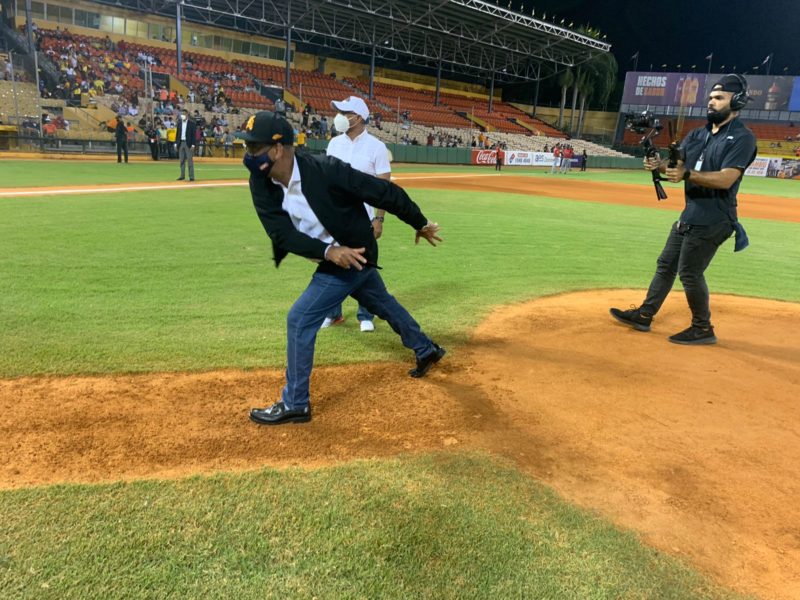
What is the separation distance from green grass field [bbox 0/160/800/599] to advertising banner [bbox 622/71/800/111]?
56585 mm

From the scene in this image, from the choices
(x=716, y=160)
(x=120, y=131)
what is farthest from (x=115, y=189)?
(x=716, y=160)

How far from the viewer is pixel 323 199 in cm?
319

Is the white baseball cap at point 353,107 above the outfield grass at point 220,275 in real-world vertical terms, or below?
above

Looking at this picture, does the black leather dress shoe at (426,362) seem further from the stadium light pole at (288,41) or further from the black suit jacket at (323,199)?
the stadium light pole at (288,41)

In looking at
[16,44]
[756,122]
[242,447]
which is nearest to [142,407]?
[242,447]

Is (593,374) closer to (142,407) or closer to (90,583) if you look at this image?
(142,407)

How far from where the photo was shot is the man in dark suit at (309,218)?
3072 mm

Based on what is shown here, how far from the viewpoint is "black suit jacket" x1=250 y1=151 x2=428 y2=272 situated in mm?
3168

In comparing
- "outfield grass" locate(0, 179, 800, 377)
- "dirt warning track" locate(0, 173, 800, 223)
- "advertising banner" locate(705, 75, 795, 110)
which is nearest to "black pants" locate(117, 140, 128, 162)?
"dirt warning track" locate(0, 173, 800, 223)

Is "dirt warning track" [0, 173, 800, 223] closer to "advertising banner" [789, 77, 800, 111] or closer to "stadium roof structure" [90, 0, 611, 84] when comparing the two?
"stadium roof structure" [90, 0, 611, 84]

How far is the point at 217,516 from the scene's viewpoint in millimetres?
2521

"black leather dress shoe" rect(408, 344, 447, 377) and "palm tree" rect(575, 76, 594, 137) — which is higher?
"palm tree" rect(575, 76, 594, 137)

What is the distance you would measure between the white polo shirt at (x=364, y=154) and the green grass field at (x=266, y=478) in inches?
61.8

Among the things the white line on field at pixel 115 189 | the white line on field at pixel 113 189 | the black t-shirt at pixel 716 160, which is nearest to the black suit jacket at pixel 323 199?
the black t-shirt at pixel 716 160
